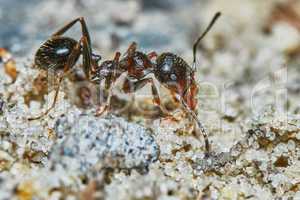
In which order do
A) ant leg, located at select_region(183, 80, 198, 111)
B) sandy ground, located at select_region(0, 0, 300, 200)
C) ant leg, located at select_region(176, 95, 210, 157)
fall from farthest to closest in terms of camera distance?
1. ant leg, located at select_region(183, 80, 198, 111)
2. ant leg, located at select_region(176, 95, 210, 157)
3. sandy ground, located at select_region(0, 0, 300, 200)

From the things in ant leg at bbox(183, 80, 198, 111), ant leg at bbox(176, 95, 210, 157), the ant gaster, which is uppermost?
the ant gaster

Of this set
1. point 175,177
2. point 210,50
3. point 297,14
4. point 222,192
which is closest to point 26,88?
point 175,177

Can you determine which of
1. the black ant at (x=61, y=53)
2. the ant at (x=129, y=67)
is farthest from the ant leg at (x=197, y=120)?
the black ant at (x=61, y=53)

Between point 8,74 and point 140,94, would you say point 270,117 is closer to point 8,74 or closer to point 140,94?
point 140,94

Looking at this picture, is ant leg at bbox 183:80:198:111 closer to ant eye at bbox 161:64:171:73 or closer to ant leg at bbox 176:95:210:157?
ant leg at bbox 176:95:210:157

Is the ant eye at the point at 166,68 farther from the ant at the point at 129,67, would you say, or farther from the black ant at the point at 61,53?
the black ant at the point at 61,53

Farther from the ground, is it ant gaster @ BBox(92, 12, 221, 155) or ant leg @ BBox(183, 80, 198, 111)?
ant gaster @ BBox(92, 12, 221, 155)

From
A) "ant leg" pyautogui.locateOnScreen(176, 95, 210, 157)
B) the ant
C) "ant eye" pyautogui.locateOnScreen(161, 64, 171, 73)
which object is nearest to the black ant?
the ant

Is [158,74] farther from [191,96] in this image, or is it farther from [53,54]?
[53,54]

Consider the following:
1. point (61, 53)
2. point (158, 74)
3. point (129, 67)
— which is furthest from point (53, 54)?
point (158, 74)
